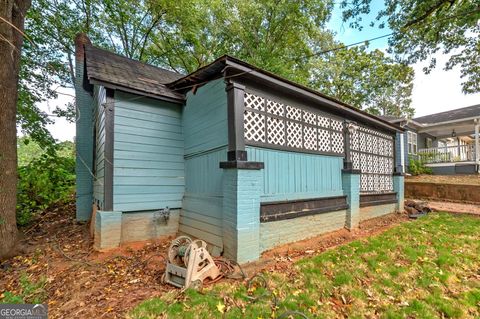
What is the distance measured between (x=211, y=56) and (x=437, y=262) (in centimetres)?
1680

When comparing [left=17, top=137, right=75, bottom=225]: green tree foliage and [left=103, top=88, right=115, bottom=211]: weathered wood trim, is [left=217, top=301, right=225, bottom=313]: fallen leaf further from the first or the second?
[left=17, top=137, right=75, bottom=225]: green tree foliage

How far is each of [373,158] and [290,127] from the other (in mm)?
4720

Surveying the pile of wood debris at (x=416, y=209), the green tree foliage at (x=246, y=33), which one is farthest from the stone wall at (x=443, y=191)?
the green tree foliage at (x=246, y=33)

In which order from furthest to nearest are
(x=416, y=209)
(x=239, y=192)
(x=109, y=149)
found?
1. (x=416, y=209)
2. (x=109, y=149)
3. (x=239, y=192)

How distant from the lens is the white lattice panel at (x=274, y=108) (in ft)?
16.1

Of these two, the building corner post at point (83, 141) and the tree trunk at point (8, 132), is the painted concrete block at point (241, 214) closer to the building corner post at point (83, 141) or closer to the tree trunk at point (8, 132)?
the tree trunk at point (8, 132)

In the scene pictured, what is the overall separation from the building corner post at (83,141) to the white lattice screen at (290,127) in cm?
536

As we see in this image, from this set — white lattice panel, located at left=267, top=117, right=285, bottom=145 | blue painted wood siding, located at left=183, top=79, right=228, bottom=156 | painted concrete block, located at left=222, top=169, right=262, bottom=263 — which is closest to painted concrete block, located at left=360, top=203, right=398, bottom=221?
white lattice panel, located at left=267, top=117, right=285, bottom=145

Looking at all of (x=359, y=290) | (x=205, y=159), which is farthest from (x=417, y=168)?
(x=205, y=159)

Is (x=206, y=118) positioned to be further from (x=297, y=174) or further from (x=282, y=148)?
(x=297, y=174)

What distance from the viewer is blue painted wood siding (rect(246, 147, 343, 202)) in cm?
469

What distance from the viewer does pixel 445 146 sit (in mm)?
15375

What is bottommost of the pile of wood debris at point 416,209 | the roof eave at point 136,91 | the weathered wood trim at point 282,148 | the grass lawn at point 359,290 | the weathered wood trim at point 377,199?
the grass lawn at point 359,290

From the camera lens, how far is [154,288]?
10.8ft
